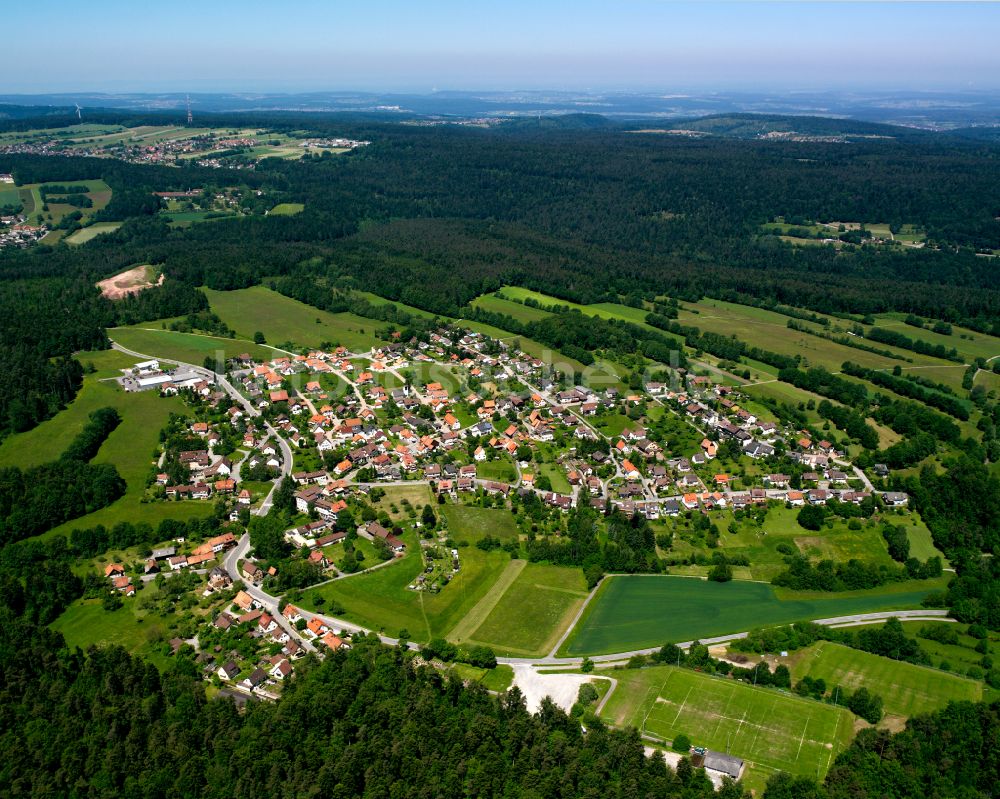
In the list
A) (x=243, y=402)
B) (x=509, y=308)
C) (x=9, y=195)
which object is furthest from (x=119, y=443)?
(x=9, y=195)

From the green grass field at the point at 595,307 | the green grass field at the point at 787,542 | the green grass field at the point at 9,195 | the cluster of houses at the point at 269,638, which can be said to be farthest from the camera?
the green grass field at the point at 9,195

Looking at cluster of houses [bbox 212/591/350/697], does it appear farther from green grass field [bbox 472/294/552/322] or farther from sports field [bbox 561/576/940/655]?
green grass field [bbox 472/294/552/322]

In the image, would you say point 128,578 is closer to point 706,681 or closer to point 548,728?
point 548,728

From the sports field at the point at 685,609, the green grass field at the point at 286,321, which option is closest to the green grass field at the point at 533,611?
the sports field at the point at 685,609

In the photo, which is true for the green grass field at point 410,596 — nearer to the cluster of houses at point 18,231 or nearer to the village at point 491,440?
the village at point 491,440

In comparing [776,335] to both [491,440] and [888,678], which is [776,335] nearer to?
[491,440]

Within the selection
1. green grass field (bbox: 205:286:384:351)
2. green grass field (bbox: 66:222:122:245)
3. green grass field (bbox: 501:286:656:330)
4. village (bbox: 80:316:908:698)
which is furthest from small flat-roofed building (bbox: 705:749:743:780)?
green grass field (bbox: 66:222:122:245)
